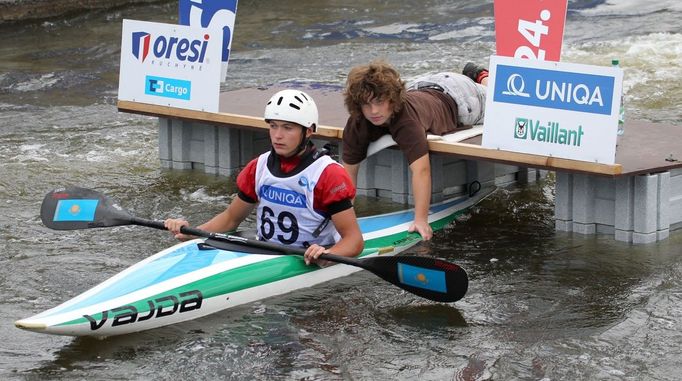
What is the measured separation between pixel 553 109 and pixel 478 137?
1058 mm

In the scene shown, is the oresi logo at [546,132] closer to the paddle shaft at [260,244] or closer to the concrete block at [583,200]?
the concrete block at [583,200]

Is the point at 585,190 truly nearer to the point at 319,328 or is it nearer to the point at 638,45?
the point at 319,328

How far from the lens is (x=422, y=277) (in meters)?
6.57

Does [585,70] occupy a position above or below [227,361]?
above

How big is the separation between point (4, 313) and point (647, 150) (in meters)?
4.17

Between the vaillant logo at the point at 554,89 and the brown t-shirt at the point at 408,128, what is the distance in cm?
57

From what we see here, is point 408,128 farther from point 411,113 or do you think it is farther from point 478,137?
point 478,137

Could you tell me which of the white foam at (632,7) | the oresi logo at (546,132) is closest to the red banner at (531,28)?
the oresi logo at (546,132)

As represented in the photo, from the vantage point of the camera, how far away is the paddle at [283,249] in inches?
256

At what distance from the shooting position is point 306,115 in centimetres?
659

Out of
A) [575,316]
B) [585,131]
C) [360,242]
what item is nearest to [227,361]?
[360,242]

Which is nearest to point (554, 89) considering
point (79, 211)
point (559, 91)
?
point (559, 91)

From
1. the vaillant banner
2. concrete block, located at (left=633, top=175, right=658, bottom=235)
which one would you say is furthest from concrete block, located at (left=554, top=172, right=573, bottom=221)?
the vaillant banner

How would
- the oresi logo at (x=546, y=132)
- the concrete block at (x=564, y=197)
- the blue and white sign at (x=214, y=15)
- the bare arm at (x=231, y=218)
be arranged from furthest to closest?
→ the blue and white sign at (x=214, y=15) < the concrete block at (x=564, y=197) < the oresi logo at (x=546, y=132) < the bare arm at (x=231, y=218)
